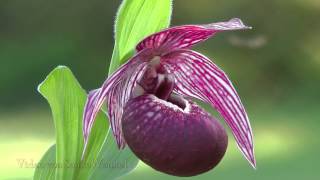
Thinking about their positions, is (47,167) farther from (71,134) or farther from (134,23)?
(134,23)

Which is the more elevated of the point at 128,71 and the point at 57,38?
the point at 128,71

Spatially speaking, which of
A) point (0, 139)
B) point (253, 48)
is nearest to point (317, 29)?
point (253, 48)

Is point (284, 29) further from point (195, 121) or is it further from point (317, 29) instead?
point (195, 121)

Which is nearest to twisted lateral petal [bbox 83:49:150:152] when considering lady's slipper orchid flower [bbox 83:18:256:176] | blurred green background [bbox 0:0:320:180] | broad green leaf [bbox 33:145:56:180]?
lady's slipper orchid flower [bbox 83:18:256:176]

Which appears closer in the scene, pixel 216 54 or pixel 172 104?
pixel 172 104

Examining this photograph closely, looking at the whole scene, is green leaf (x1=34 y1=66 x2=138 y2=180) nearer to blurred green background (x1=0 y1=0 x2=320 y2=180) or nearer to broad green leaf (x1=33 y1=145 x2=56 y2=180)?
broad green leaf (x1=33 y1=145 x2=56 y2=180)

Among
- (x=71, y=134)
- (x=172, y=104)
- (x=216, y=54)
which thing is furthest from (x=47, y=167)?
(x=216, y=54)
